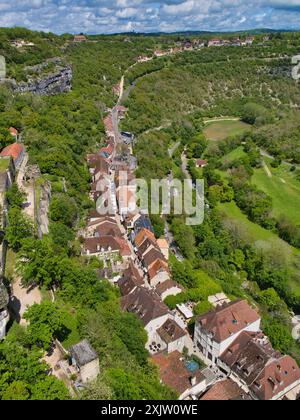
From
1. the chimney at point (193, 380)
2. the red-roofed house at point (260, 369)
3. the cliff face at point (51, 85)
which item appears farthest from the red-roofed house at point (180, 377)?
the cliff face at point (51, 85)

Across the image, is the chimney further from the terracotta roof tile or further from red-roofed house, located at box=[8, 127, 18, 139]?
red-roofed house, located at box=[8, 127, 18, 139]

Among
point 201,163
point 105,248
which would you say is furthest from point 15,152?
point 201,163

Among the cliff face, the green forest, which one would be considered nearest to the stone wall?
the green forest

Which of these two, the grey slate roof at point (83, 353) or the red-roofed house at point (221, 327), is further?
the red-roofed house at point (221, 327)

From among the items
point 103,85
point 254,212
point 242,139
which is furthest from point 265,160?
point 103,85

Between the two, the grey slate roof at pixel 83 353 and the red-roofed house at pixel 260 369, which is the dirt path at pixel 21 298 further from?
the red-roofed house at pixel 260 369

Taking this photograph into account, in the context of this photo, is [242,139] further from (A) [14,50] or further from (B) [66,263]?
(B) [66,263]
